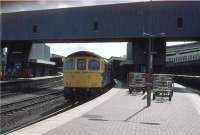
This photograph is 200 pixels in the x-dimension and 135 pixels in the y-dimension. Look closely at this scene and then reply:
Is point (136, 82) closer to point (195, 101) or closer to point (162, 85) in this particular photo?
point (162, 85)

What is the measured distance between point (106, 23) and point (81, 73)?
25.7 meters

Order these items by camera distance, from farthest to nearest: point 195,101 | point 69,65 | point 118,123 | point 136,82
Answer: point 136,82
point 69,65
point 195,101
point 118,123

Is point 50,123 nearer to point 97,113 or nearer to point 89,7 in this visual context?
point 97,113

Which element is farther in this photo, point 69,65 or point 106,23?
point 106,23

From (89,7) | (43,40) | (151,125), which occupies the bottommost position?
(151,125)

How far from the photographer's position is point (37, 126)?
12305mm

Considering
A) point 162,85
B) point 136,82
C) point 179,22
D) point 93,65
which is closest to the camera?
point 162,85

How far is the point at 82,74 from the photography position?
87.1 feet

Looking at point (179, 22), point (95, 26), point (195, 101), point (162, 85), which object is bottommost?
point (195, 101)

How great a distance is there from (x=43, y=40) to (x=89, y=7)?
8106 millimetres

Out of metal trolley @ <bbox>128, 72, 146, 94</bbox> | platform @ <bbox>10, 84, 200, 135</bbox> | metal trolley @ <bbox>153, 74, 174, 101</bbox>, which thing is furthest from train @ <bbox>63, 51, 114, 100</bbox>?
platform @ <bbox>10, 84, 200, 135</bbox>

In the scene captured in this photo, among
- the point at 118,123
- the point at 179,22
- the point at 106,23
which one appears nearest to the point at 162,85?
the point at 118,123

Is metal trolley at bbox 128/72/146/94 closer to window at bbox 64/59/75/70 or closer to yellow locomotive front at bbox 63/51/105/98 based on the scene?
yellow locomotive front at bbox 63/51/105/98

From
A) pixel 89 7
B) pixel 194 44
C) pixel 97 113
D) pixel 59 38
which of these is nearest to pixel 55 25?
pixel 59 38
